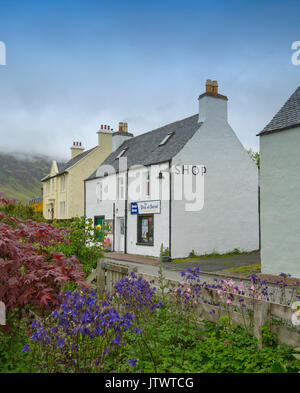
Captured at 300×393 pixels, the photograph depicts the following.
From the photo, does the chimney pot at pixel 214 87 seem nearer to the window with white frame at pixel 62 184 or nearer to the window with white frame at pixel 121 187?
the window with white frame at pixel 121 187

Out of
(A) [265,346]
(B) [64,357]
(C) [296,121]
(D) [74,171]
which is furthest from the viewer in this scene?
(D) [74,171]

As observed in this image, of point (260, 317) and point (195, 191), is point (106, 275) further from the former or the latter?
point (195, 191)

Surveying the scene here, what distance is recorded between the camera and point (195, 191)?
66.3 ft

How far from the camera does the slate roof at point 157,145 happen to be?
20.8 metres

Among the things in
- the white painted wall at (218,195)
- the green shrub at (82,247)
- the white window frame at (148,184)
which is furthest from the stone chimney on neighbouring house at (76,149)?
the green shrub at (82,247)

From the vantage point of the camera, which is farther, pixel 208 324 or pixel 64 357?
pixel 208 324

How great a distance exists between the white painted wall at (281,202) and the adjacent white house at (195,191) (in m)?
6.44

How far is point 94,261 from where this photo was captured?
8.56 meters

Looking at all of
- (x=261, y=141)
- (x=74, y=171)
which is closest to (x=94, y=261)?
(x=261, y=141)

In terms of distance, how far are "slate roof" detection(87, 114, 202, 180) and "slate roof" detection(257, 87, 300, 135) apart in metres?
6.63

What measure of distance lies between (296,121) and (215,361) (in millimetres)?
11264

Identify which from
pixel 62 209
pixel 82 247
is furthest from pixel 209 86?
pixel 62 209

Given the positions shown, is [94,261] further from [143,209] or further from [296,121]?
[143,209]

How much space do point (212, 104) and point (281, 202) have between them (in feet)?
31.6
